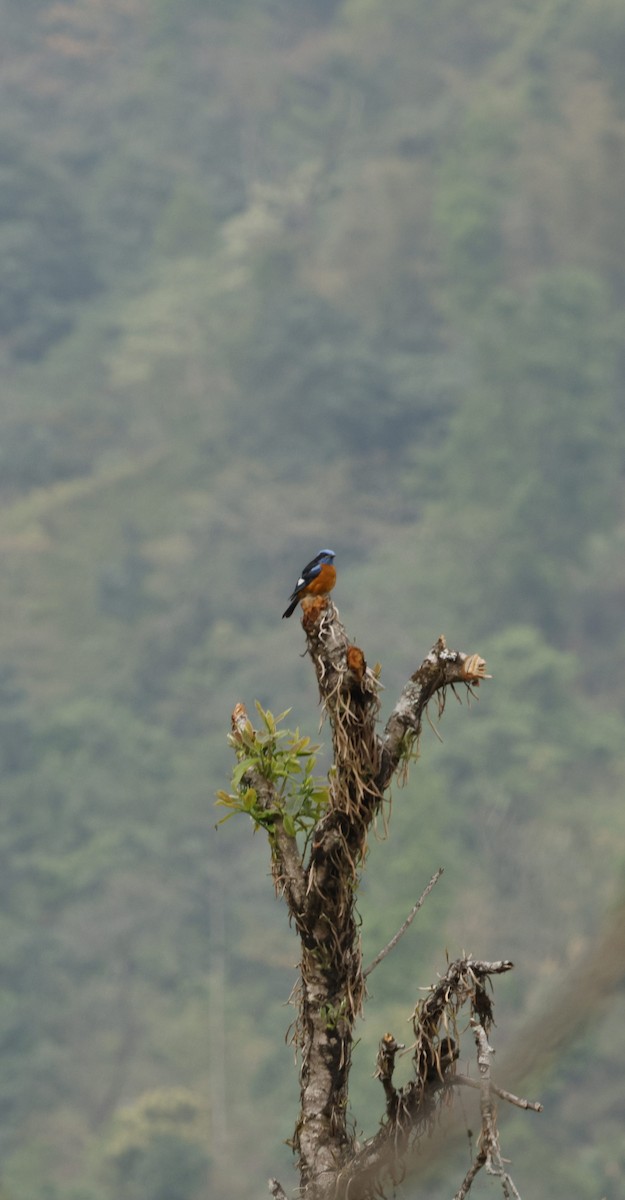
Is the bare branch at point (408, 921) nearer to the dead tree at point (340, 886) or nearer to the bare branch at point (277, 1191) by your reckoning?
the dead tree at point (340, 886)

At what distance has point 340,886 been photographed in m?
4.27

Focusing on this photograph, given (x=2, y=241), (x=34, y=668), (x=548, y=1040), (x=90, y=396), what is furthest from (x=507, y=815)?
(x=548, y=1040)

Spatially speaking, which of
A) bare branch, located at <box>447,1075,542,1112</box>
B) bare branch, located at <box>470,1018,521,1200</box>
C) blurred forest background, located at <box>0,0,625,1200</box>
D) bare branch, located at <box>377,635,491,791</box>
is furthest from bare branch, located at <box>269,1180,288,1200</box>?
blurred forest background, located at <box>0,0,625,1200</box>

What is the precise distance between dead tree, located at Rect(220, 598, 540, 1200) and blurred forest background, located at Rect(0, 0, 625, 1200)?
1938cm

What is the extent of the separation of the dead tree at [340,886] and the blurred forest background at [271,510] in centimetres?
1938

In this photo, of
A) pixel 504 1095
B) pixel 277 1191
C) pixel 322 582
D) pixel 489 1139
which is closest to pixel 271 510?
pixel 322 582

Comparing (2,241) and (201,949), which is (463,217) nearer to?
(2,241)

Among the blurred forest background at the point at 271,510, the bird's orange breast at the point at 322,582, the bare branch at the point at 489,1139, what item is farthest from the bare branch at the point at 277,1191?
the blurred forest background at the point at 271,510

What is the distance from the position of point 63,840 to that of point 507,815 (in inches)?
486

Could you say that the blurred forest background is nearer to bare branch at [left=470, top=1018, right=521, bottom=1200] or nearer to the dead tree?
the dead tree

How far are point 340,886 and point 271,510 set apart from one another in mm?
55055

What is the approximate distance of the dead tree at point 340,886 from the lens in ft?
13.1

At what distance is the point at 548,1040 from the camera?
1994mm

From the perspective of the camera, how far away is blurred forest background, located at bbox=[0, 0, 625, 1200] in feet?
132
